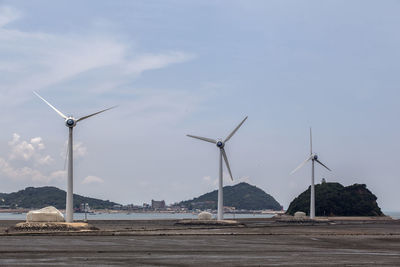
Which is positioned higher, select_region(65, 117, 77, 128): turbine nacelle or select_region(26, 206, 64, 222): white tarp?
select_region(65, 117, 77, 128): turbine nacelle

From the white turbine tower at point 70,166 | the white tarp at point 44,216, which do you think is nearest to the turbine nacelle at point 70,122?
the white turbine tower at point 70,166

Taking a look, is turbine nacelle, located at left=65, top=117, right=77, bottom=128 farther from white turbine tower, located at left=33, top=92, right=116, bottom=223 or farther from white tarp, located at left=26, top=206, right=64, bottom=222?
white tarp, located at left=26, top=206, right=64, bottom=222

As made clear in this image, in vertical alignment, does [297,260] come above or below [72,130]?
below

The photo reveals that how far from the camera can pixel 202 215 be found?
184 m

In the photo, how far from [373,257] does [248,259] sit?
39.0ft

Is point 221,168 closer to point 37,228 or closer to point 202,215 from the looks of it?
point 202,215

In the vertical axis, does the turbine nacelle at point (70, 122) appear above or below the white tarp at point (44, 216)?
above

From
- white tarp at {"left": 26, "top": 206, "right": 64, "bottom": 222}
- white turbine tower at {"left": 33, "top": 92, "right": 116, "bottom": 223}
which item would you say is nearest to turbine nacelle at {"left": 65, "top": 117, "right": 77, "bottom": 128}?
white turbine tower at {"left": 33, "top": 92, "right": 116, "bottom": 223}

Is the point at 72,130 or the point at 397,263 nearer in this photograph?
the point at 397,263

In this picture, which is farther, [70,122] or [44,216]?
[70,122]

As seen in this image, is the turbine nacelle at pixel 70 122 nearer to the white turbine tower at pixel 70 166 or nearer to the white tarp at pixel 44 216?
the white turbine tower at pixel 70 166

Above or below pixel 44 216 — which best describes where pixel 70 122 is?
above

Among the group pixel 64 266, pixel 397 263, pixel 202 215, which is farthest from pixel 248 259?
pixel 202 215

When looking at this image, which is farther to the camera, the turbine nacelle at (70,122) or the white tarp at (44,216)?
the turbine nacelle at (70,122)
